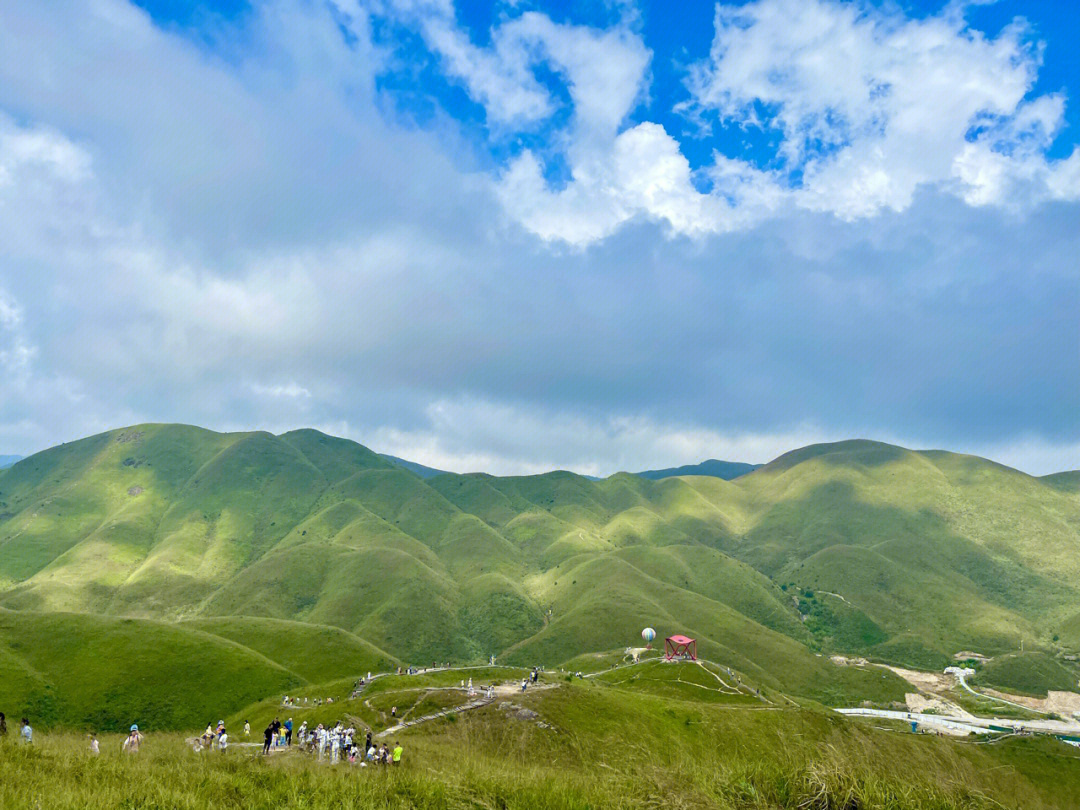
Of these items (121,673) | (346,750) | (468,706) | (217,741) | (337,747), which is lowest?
(121,673)

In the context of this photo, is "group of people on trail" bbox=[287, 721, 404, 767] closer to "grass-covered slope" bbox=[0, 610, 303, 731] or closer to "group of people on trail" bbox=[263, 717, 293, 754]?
"group of people on trail" bbox=[263, 717, 293, 754]

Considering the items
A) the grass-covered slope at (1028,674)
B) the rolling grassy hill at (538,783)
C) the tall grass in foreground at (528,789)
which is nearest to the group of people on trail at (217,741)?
the rolling grassy hill at (538,783)

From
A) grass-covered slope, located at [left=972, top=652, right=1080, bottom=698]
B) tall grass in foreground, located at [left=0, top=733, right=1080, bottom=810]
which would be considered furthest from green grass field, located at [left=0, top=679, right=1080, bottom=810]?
grass-covered slope, located at [left=972, top=652, right=1080, bottom=698]

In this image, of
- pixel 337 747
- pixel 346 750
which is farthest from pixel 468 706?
pixel 337 747

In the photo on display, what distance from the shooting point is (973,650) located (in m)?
192

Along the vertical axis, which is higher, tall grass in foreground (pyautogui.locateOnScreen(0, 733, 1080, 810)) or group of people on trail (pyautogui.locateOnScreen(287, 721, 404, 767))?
tall grass in foreground (pyautogui.locateOnScreen(0, 733, 1080, 810))

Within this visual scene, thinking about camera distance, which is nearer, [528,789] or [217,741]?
[528,789]

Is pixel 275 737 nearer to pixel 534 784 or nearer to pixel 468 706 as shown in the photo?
pixel 468 706

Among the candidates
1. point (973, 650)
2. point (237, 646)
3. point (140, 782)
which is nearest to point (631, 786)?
point (140, 782)

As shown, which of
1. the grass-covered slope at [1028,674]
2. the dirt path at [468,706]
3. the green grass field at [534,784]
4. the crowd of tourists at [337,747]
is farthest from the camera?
the grass-covered slope at [1028,674]

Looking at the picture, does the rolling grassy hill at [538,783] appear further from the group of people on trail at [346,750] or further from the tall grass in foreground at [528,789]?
the group of people on trail at [346,750]

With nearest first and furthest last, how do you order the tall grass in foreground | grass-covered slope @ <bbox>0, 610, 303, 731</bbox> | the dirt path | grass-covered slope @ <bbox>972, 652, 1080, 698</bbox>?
the tall grass in foreground < the dirt path < grass-covered slope @ <bbox>0, 610, 303, 731</bbox> < grass-covered slope @ <bbox>972, 652, 1080, 698</bbox>

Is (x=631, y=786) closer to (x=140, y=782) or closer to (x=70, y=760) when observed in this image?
(x=140, y=782)

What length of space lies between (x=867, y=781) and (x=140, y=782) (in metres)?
21.8
